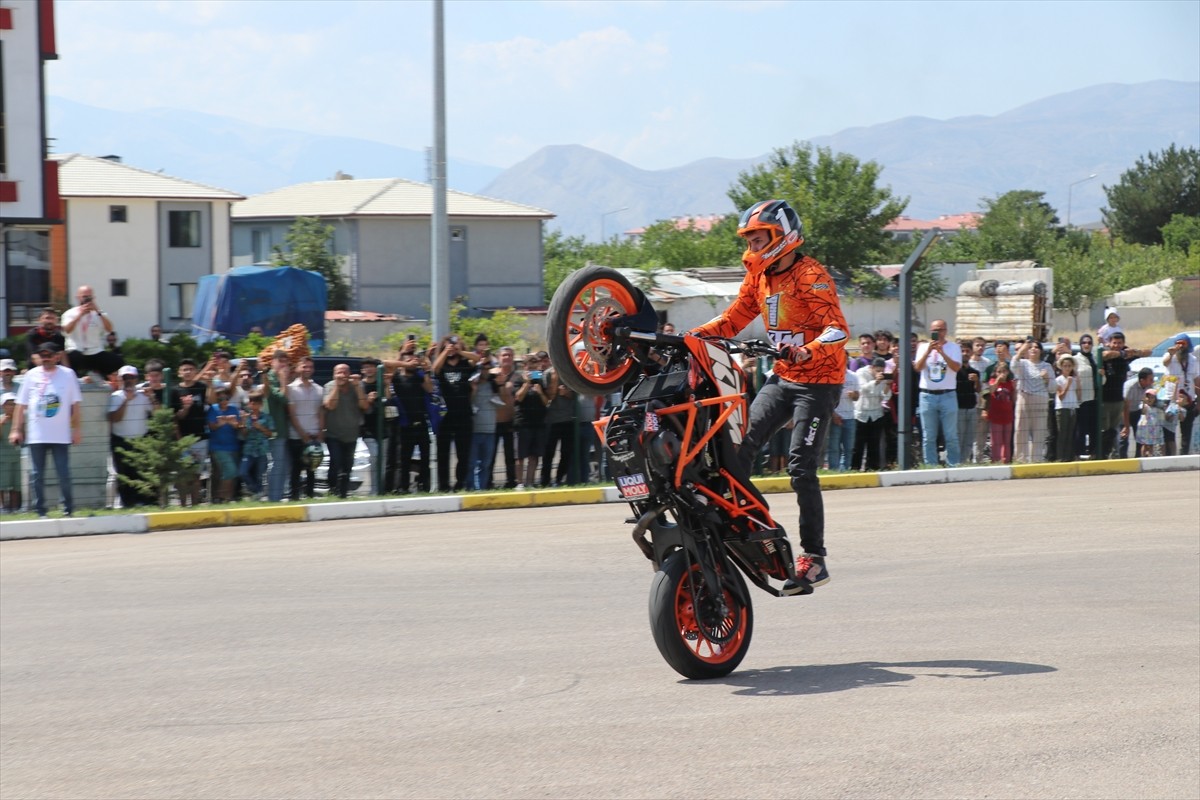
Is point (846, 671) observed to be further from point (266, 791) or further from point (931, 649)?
point (266, 791)

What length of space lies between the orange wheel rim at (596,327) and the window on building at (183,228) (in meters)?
50.4

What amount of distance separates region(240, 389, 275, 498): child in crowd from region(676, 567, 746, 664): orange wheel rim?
Result: 8.46 metres

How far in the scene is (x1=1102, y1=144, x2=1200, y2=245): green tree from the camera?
3932 inches

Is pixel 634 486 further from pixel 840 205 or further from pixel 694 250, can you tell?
pixel 694 250

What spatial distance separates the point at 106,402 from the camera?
14227 millimetres

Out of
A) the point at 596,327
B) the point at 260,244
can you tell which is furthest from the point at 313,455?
the point at 260,244

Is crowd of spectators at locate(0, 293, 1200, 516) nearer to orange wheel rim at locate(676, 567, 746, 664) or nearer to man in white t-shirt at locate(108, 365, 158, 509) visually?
man in white t-shirt at locate(108, 365, 158, 509)

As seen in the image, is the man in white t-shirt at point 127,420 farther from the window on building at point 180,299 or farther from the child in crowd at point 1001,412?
the window on building at point 180,299

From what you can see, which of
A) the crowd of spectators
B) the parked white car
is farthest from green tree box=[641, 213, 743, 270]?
the crowd of spectators

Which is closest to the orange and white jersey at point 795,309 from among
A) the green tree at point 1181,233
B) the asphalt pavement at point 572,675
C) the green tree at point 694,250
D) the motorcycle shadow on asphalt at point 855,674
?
the motorcycle shadow on asphalt at point 855,674

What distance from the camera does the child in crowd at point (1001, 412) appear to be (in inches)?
704

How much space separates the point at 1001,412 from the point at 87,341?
11.6m

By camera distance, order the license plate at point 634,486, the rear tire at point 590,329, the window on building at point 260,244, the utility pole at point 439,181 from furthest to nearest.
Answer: the window on building at point 260,244 < the utility pole at point 439,181 < the license plate at point 634,486 < the rear tire at point 590,329

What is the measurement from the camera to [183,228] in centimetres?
5422
